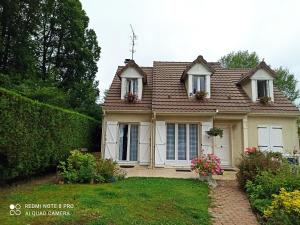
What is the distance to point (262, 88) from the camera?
16.3 metres

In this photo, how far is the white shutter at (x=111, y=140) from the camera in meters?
14.2

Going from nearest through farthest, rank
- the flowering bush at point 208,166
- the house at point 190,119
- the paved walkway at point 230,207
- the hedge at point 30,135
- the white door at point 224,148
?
the paved walkway at point 230,207 → the hedge at point 30,135 → the flowering bush at point 208,166 → the house at point 190,119 → the white door at point 224,148

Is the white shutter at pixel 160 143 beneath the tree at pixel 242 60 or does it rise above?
beneath

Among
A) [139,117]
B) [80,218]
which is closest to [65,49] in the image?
[139,117]

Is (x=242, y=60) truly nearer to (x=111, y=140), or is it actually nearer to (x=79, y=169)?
(x=111, y=140)

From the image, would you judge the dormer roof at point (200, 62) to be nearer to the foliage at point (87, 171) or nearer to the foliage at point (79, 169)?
the foliage at point (87, 171)

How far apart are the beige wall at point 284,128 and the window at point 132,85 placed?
663 cm

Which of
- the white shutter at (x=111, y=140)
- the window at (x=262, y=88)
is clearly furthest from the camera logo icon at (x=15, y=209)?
the window at (x=262, y=88)

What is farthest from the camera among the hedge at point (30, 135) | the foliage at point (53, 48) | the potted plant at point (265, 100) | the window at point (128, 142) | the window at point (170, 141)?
the foliage at point (53, 48)

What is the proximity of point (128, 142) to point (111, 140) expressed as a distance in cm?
95

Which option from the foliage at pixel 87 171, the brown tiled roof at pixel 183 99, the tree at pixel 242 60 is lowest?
the foliage at pixel 87 171

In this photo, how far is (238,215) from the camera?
6840mm

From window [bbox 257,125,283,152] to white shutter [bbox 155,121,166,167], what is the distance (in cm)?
534

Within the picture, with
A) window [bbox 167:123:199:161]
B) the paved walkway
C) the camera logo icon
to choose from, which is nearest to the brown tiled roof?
window [bbox 167:123:199:161]
